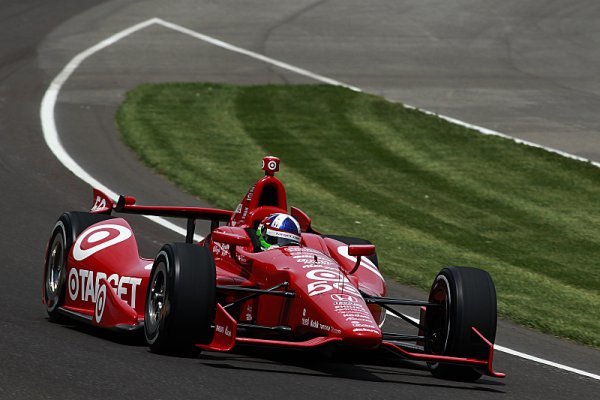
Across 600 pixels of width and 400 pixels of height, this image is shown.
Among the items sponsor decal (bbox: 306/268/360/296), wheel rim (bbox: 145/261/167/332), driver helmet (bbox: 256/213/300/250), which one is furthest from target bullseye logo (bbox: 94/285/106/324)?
sponsor decal (bbox: 306/268/360/296)

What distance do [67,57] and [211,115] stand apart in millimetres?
5253

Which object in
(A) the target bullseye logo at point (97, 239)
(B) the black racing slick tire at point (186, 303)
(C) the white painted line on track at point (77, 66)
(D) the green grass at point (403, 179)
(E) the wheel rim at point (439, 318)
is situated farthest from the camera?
(C) the white painted line on track at point (77, 66)

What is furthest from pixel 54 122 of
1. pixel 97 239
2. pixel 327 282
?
pixel 327 282

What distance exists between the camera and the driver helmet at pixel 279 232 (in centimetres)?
1035

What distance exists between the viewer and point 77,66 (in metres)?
26.1

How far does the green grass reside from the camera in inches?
566

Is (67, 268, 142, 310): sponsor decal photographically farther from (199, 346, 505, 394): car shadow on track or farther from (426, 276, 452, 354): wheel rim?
(426, 276, 452, 354): wheel rim

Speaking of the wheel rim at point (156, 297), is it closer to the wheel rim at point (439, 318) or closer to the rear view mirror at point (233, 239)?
the rear view mirror at point (233, 239)

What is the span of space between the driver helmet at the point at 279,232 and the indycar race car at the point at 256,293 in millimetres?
61

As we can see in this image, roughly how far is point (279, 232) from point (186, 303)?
1375 mm

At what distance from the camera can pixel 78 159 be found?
61.6 feet

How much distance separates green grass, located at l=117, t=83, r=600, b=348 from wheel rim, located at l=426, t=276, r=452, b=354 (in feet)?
7.25

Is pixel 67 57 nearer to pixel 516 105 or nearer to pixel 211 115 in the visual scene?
pixel 211 115

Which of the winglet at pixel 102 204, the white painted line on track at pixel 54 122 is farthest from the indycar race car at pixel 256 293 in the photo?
the white painted line on track at pixel 54 122
